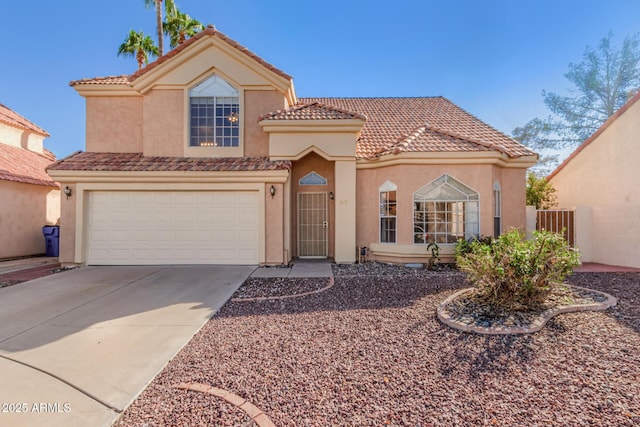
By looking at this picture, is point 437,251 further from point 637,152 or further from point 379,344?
point 637,152

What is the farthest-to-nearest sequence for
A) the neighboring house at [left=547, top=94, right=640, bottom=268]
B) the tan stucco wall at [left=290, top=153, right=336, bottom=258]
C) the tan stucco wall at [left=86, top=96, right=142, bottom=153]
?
1. the tan stucco wall at [left=290, top=153, right=336, bottom=258]
2. the tan stucco wall at [left=86, top=96, right=142, bottom=153]
3. the neighboring house at [left=547, top=94, right=640, bottom=268]

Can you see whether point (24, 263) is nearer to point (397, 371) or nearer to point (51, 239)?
point (51, 239)

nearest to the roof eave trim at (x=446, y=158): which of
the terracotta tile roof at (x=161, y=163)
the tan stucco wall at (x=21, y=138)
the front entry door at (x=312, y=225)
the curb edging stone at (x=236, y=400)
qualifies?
the front entry door at (x=312, y=225)

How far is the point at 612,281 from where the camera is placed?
8.86 meters

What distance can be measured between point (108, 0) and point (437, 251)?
19.2 meters

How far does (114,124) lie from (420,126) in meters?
13.6

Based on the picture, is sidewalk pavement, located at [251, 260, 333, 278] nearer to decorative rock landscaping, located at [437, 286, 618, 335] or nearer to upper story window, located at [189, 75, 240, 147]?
decorative rock landscaping, located at [437, 286, 618, 335]

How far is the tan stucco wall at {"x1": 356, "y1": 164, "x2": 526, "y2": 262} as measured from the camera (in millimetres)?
11289

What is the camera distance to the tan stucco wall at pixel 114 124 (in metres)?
12.9

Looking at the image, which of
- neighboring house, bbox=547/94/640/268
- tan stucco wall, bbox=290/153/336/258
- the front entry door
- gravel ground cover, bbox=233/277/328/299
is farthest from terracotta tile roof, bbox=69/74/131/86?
neighboring house, bbox=547/94/640/268

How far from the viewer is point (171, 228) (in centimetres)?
1147

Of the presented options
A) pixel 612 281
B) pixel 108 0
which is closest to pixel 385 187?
pixel 612 281

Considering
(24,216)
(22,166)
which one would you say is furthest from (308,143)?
(22,166)

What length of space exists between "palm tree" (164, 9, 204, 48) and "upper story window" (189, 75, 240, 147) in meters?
11.7
